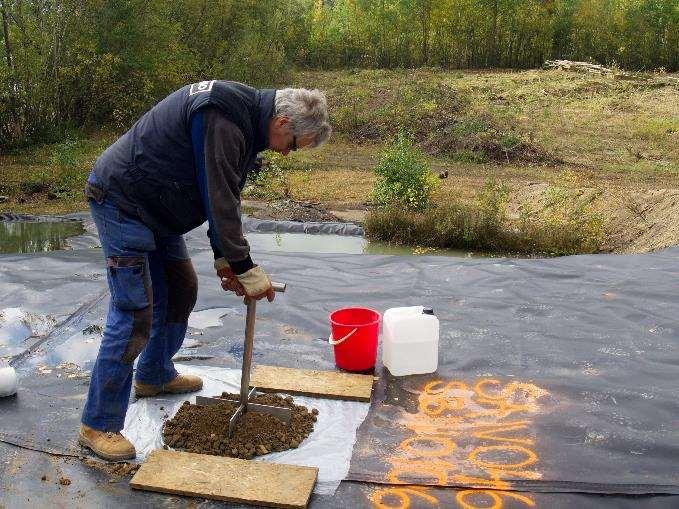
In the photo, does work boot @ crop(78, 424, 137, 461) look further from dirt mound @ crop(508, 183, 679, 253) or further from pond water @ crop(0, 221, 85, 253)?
dirt mound @ crop(508, 183, 679, 253)

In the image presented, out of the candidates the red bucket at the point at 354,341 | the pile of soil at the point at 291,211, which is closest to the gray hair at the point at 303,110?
the red bucket at the point at 354,341

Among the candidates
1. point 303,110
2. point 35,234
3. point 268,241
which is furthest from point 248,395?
point 35,234

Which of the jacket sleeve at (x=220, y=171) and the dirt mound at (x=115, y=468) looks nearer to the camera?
the jacket sleeve at (x=220, y=171)

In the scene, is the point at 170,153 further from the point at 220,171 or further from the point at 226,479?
the point at 226,479

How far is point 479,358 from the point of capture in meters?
3.43

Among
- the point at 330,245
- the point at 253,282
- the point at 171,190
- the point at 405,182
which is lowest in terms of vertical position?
the point at 330,245

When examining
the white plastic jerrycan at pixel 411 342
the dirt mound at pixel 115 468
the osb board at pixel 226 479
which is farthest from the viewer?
the white plastic jerrycan at pixel 411 342

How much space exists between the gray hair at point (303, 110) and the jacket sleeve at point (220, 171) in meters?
0.18

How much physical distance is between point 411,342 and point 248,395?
0.82m

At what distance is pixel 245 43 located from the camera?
48.4ft

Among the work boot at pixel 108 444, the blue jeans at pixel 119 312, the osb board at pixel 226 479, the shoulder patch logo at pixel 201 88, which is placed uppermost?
the shoulder patch logo at pixel 201 88

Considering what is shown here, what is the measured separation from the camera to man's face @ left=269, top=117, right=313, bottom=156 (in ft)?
8.01

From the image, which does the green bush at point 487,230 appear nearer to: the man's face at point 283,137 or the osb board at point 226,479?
the man's face at point 283,137

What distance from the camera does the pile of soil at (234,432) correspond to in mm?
2660
